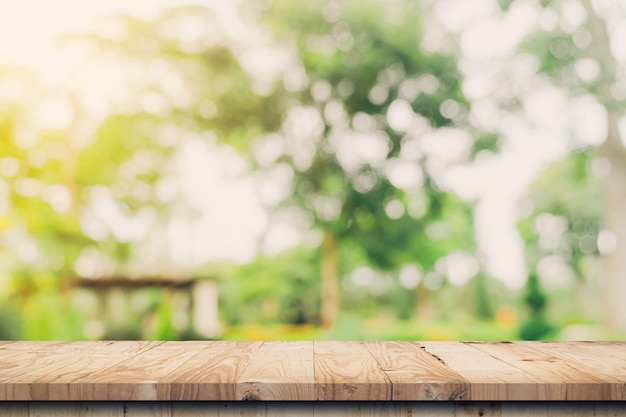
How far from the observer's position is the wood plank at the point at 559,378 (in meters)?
1.09

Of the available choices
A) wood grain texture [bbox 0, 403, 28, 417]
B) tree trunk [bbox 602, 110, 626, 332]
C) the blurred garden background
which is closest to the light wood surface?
wood grain texture [bbox 0, 403, 28, 417]

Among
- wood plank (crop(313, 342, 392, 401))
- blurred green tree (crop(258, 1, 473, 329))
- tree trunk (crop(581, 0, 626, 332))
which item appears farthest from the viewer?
blurred green tree (crop(258, 1, 473, 329))

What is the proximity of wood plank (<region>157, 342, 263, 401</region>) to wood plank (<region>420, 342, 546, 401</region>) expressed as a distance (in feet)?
1.18

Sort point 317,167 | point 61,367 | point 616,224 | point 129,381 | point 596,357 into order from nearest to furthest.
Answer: point 129,381
point 61,367
point 596,357
point 616,224
point 317,167

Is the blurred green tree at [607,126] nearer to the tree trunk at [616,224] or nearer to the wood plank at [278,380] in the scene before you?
the tree trunk at [616,224]

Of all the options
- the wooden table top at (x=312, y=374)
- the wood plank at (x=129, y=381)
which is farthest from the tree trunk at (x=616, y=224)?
the wood plank at (x=129, y=381)

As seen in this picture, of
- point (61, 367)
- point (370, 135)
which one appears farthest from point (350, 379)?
point (370, 135)

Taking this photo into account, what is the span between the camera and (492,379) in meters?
1.12

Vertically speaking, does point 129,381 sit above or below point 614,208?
below

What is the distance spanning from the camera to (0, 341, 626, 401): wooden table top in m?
1.09

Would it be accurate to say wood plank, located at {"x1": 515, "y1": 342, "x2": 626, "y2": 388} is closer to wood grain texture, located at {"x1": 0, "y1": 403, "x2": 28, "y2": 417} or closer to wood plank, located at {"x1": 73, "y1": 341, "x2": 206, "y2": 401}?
wood plank, located at {"x1": 73, "y1": 341, "x2": 206, "y2": 401}

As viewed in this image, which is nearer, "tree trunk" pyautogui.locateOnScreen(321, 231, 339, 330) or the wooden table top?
the wooden table top

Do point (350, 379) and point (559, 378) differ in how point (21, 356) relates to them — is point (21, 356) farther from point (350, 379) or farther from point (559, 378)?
point (559, 378)

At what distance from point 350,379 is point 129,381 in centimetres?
33
